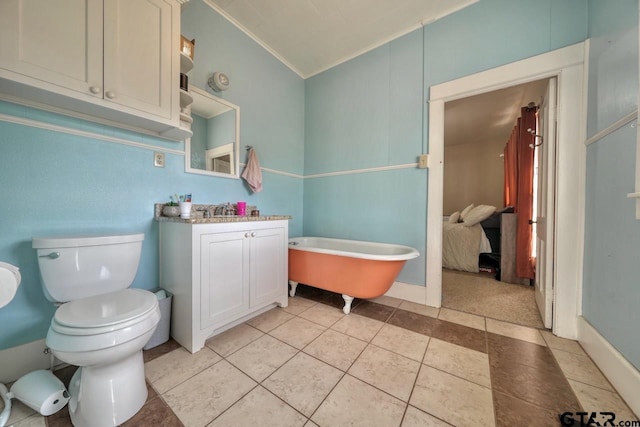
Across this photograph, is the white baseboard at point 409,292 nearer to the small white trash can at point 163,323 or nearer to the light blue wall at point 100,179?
the light blue wall at point 100,179

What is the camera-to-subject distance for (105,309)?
0.94 m

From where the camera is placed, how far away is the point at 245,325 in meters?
1.64

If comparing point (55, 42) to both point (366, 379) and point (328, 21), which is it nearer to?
point (328, 21)

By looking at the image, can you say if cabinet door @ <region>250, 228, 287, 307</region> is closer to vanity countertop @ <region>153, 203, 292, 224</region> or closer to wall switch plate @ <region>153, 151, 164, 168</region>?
vanity countertop @ <region>153, 203, 292, 224</region>

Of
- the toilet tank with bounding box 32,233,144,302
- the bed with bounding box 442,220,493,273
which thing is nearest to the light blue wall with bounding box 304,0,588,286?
the bed with bounding box 442,220,493,273

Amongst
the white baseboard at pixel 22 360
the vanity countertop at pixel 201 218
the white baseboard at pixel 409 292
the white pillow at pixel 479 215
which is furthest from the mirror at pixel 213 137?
the white pillow at pixel 479 215

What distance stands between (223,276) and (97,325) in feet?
2.15

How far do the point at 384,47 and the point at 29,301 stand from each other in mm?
3336

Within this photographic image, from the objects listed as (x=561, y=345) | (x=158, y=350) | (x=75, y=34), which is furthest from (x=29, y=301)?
(x=561, y=345)

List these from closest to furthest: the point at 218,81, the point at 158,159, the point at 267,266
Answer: the point at 158,159 → the point at 267,266 → the point at 218,81

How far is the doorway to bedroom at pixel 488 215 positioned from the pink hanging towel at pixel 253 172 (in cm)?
219

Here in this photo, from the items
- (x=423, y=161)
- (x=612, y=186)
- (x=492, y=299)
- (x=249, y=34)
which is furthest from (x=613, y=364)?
(x=249, y=34)

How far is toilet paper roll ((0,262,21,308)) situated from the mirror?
1.11 metres

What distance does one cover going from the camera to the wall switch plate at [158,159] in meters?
1.55
